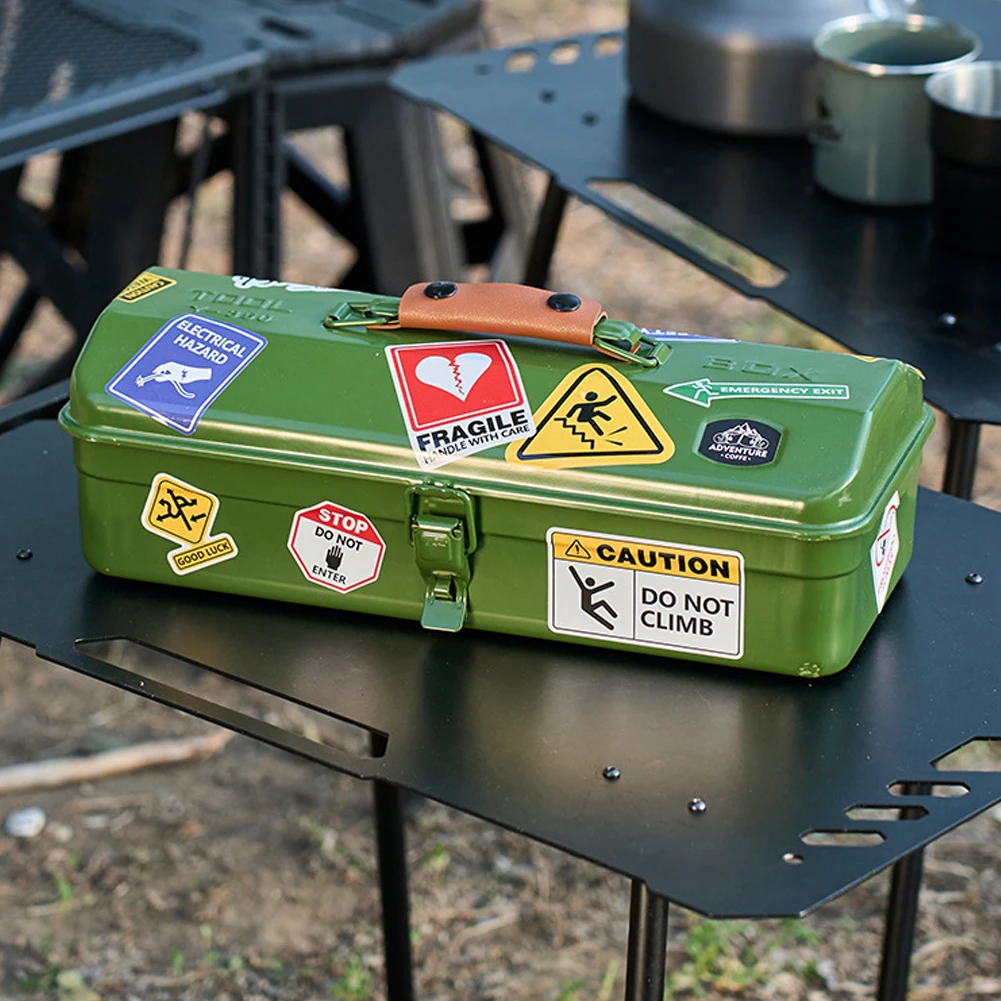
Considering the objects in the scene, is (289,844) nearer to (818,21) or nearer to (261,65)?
(261,65)

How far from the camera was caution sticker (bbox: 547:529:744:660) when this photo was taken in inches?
35.6

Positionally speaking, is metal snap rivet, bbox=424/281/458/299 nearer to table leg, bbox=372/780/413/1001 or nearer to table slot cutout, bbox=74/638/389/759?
table leg, bbox=372/780/413/1001

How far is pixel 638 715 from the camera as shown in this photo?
908 mm

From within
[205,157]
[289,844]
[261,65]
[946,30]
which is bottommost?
[289,844]

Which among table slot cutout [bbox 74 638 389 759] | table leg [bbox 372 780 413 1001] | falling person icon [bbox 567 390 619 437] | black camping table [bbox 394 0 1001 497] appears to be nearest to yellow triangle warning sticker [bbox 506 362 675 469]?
falling person icon [bbox 567 390 619 437]

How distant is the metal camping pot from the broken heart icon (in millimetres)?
641

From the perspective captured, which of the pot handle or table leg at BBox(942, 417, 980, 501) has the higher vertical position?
the pot handle

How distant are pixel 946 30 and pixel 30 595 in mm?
959

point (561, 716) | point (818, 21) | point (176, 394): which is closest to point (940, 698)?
point (561, 716)

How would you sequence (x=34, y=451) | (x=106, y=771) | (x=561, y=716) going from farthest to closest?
(x=106, y=771) → (x=34, y=451) → (x=561, y=716)

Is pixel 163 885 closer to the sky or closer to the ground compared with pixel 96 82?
Answer: closer to the ground

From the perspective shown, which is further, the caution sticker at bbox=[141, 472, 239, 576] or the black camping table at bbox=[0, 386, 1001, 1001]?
the caution sticker at bbox=[141, 472, 239, 576]

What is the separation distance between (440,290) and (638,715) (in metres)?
0.29

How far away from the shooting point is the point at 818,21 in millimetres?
1472
